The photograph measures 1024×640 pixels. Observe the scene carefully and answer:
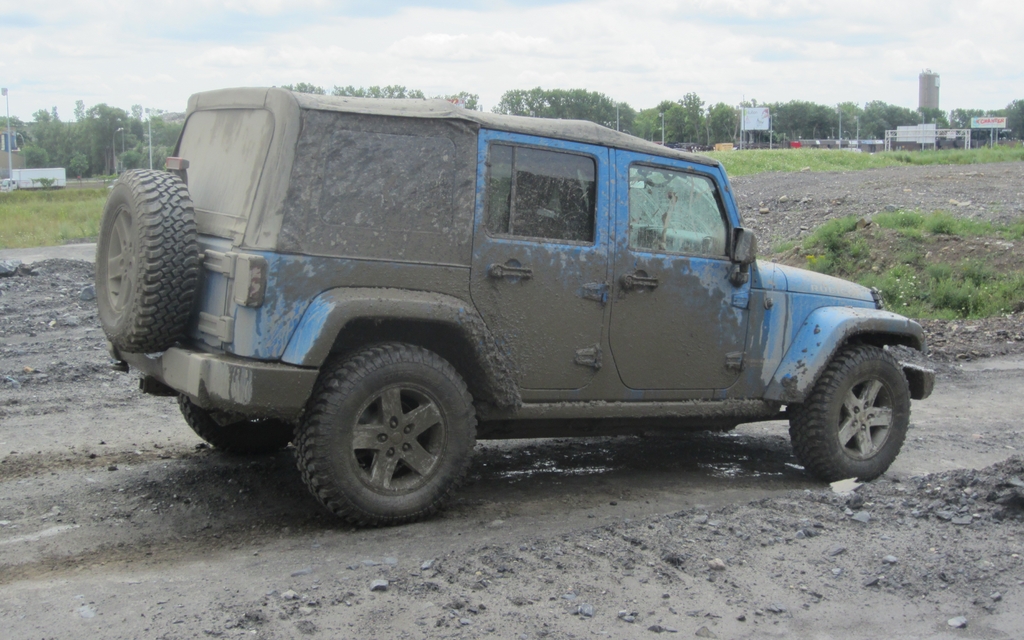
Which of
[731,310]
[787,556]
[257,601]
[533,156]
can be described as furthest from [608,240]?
[257,601]

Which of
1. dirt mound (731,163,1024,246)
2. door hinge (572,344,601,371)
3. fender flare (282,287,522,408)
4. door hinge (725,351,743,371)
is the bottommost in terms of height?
door hinge (725,351,743,371)

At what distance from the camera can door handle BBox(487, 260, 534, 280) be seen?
205 inches

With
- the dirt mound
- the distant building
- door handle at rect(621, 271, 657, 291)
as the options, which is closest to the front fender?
door handle at rect(621, 271, 657, 291)

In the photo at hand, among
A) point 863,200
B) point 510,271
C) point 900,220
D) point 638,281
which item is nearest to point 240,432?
point 510,271

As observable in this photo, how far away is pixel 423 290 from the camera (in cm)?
504

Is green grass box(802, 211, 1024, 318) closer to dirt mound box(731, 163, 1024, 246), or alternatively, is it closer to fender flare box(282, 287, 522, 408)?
dirt mound box(731, 163, 1024, 246)

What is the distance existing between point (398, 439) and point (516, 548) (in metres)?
0.77

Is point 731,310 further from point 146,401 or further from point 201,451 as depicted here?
point 146,401

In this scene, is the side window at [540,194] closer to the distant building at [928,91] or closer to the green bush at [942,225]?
the green bush at [942,225]

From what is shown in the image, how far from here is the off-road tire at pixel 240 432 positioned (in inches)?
243

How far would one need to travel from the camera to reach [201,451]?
655 centimetres

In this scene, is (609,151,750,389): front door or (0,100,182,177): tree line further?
(0,100,182,177): tree line

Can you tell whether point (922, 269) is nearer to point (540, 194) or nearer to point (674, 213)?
point (674, 213)

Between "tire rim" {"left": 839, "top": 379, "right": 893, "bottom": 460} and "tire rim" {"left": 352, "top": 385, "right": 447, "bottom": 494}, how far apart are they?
9.24 ft
